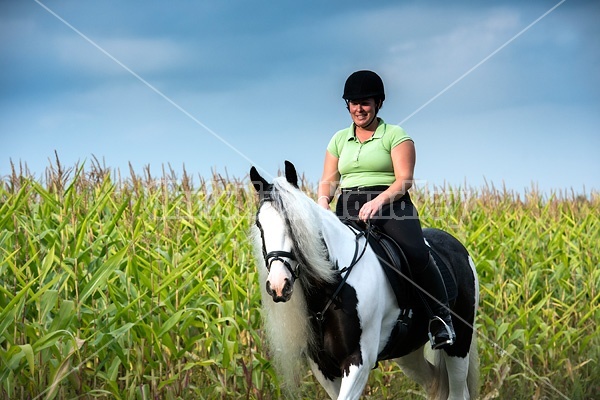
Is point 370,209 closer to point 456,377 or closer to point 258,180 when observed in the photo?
point 258,180

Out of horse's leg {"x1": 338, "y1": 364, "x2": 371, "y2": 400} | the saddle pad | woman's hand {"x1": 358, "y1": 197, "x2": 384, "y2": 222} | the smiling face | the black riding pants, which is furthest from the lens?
the saddle pad

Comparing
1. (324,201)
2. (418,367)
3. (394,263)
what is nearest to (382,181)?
(324,201)

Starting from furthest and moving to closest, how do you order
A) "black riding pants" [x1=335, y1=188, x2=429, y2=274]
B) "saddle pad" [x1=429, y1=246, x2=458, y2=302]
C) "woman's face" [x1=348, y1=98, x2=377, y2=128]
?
"saddle pad" [x1=429, y1=246, x2=458, y2=302]
"woman's face" [x1=348, y1=98, x2=377, y2=128]
"black riding pants" [x1=335, y1=188, x2=429, y2=274]

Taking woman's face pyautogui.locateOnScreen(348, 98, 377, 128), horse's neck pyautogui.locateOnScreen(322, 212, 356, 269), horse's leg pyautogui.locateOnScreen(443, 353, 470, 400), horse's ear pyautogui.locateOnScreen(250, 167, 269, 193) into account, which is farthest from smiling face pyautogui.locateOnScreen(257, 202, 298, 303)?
horse's leg pyautogui.locateOnScreen(443, 353, 470, 400)

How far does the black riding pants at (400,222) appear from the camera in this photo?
453 cm

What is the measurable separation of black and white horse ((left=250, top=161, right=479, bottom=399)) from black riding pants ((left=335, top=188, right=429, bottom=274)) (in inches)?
11.1

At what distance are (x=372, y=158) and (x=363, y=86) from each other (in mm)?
464

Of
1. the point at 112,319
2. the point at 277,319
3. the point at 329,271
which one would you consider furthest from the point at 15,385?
the point at 329,271

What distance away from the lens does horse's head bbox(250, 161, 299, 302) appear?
353 cm

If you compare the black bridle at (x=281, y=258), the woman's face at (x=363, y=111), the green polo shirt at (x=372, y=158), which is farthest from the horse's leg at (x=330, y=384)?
the woman's face at (x=363, y=111)

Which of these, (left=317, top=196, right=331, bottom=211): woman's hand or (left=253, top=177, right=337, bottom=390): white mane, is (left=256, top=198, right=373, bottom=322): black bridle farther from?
(left=317, top=196, right=331, bottom=211): woman's hand

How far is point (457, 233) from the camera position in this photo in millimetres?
8602

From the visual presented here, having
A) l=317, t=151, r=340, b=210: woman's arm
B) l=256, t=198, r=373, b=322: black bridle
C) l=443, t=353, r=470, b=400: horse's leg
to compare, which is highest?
l=317, t=151, r=340, b=210: woman's arm

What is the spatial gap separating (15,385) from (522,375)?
14.7 feet
